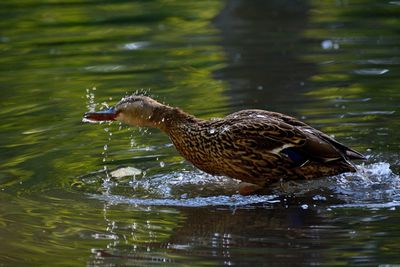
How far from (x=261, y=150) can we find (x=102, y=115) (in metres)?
1.48

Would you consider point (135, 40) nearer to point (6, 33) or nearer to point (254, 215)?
point (6, 33)

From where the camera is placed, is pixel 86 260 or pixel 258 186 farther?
pixel 258 186

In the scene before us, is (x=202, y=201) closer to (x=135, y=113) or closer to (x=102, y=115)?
(x=135, y=113)

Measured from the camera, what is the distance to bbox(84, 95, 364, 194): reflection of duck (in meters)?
9.16

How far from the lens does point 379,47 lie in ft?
47.5

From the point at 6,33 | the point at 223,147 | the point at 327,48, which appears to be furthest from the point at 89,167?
the point at 6,33

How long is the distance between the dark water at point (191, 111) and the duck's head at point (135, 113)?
545mm

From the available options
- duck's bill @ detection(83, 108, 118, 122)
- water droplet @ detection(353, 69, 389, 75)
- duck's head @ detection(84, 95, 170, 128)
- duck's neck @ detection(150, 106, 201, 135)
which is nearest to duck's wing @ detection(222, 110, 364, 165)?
duck's neck @ detection(150, 106, 201, 135)

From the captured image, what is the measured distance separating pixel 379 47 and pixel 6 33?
5.85 meters

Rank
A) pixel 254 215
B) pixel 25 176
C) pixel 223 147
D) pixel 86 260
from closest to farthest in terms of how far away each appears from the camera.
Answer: pixel 86 260, pixel 254 215, pixel 223 147, pixel 25 176

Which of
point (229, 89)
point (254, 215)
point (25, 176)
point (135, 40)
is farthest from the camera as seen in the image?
point (135, 40)

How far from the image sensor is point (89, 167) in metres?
10.2

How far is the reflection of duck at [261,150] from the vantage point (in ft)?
30.1

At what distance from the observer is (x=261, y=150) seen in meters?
9.15
